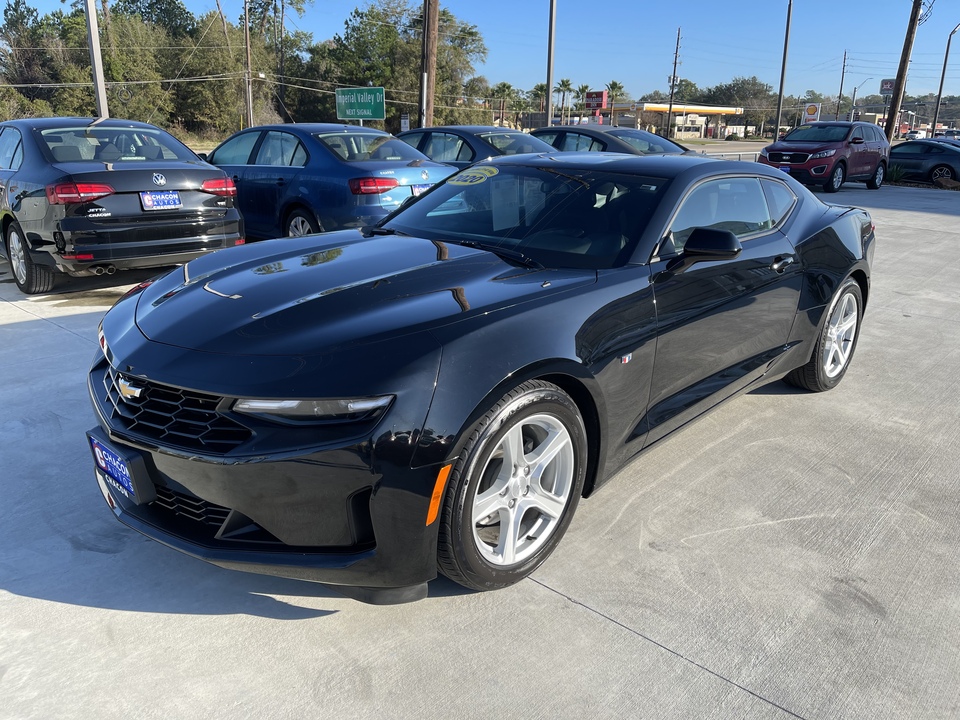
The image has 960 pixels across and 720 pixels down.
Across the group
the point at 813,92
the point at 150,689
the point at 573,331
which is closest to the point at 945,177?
the point at 573,331

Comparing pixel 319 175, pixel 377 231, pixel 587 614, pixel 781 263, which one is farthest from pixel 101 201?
pixel 587 614

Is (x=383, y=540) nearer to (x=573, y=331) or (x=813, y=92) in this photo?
(x=573, y=331)

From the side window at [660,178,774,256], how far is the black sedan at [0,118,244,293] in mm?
4571

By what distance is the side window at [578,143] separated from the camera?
12555mm

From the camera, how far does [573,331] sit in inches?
106

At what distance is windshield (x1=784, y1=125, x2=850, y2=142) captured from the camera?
18.5 metres

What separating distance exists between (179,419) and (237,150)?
7421mm

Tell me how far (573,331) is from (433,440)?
0.76 meters

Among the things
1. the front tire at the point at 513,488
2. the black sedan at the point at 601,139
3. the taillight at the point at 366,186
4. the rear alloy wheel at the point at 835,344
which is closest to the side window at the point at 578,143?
the black sedan at the point at 601,139

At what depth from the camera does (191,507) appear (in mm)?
2381

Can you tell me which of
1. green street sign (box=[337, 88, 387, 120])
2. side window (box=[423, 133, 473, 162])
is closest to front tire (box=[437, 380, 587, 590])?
side window (box=[423, 133, 473, 162])

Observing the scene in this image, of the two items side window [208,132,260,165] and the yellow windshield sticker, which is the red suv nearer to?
side window [208,132,260,165]

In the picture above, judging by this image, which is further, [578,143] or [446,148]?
[578,143]

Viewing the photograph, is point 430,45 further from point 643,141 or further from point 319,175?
point 319,175
